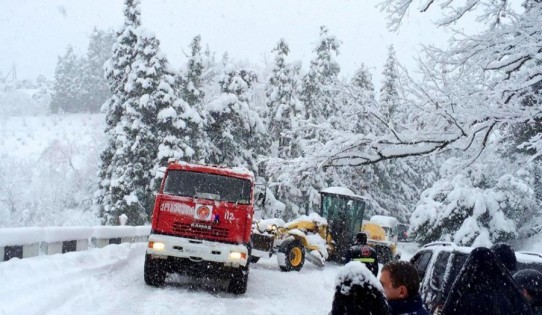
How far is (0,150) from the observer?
57625mm

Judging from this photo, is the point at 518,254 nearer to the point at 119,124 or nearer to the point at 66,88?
the point at 119,124

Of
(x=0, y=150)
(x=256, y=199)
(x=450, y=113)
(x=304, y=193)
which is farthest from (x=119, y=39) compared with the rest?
(x=0, y=150)

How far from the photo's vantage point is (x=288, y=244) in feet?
54.9

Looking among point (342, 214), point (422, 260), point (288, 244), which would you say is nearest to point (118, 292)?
point (422, 260)

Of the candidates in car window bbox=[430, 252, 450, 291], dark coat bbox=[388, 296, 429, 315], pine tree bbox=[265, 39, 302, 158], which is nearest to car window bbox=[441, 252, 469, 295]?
car window bbox=[430, 252, 450, 291]

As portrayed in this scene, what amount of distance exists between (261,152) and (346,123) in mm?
27753

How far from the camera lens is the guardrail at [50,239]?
9586 mm

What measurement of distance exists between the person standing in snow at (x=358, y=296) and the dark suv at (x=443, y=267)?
162 inches

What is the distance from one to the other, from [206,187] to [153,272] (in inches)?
81.9

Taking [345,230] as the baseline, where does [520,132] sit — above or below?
above

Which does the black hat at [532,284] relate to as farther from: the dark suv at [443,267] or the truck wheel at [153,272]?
the truck wheel at [153,272]

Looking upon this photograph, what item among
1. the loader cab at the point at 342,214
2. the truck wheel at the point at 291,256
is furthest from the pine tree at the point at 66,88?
the truck wheel at the point at 291,256

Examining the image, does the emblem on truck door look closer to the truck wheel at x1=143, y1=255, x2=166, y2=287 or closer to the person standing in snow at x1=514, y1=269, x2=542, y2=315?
the truck wheel at x1=143, y1=255, x2=166, y2=287

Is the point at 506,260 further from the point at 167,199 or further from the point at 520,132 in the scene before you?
the point at 167,199
